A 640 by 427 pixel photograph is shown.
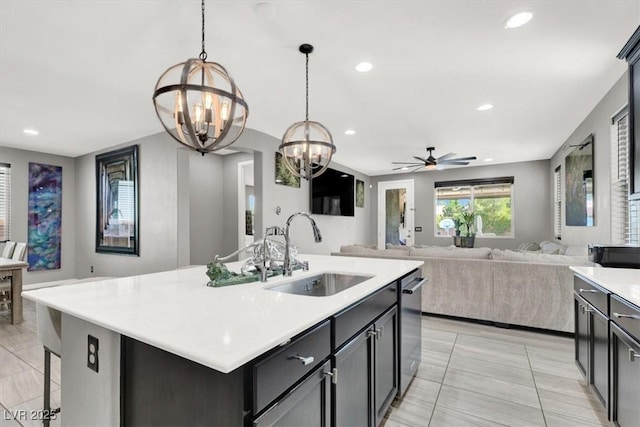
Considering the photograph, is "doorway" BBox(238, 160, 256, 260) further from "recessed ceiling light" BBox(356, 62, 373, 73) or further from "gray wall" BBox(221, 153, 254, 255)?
"recessed ceiling light" BBox(356, 62, 373, 73)

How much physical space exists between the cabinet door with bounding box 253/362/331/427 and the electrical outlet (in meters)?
0.73

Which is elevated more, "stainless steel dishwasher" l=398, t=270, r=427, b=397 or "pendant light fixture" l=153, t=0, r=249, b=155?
"pendant light fixture" l=153, t=0, r=249, b=155

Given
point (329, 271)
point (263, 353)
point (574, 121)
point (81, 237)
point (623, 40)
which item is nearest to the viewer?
point (263, 353)

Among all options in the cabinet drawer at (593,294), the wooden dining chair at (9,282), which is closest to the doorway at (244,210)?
the wooden dining chair at (9,282)

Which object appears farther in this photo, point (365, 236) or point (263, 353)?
point (365, 236)

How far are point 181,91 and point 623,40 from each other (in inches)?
122

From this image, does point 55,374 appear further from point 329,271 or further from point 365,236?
point 365,236

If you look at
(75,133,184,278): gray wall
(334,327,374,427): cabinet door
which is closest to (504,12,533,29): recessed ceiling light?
(334,327,374,427): cabinet door

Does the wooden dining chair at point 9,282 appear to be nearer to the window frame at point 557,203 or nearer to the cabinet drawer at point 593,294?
the cabinet drawer at point 593,294

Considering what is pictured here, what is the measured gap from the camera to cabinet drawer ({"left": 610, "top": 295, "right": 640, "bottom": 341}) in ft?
4.50

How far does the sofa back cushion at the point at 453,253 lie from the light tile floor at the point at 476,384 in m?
0.86

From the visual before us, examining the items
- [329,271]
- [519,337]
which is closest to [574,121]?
[519,337]

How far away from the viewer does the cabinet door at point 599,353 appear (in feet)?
5.66

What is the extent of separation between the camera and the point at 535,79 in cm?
303
